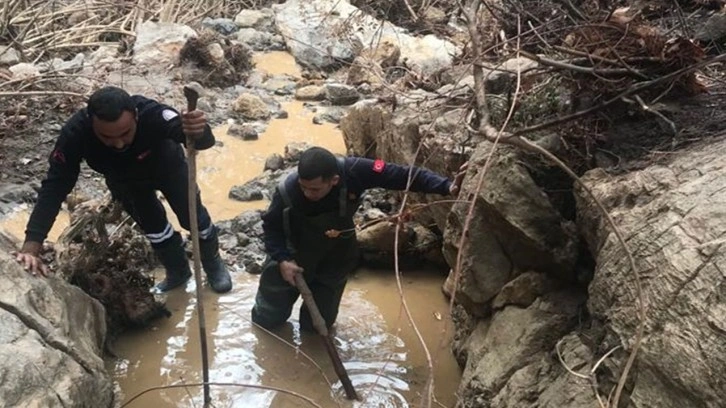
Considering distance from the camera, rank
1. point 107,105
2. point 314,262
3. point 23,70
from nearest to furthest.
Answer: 1. point 107,105
2. point 314,262
3. point 23,70

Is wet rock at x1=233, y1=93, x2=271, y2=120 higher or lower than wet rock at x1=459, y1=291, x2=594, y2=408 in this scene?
higher

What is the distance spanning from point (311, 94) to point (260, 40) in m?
2.17

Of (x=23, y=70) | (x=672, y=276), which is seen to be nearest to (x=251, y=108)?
(x=23, y=70)

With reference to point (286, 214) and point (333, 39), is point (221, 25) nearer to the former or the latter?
point (333, 39)

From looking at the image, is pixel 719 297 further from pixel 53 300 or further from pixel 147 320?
pixel 147 320

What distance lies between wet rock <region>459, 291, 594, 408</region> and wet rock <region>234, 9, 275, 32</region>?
7.77 meters

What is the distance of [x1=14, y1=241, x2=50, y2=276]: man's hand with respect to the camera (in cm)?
313

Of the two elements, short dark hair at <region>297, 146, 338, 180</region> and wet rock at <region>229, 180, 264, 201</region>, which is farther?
wet rock at <region>229, 180, 264, 201</region>

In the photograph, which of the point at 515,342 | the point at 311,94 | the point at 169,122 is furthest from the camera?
the point at 311,94

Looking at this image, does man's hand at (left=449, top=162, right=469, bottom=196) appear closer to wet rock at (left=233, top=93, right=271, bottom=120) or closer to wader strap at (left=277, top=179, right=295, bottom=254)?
wader strap at (left=277, top=179, right=295, bottom=254)

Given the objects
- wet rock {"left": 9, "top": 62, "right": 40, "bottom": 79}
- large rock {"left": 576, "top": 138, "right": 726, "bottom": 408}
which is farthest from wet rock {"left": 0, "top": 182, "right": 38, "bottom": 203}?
large rock {"left": 576, "top": 138, "right": 726, "bottom": 408}

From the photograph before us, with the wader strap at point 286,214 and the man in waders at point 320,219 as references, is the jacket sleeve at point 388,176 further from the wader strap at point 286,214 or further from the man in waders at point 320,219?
the wader strap at point 286,214

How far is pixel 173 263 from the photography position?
444 centimetres

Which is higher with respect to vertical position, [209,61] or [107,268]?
[209,61]
